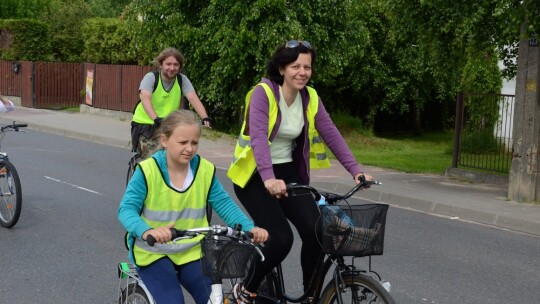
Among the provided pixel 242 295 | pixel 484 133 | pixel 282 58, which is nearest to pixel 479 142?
pixel 484 133

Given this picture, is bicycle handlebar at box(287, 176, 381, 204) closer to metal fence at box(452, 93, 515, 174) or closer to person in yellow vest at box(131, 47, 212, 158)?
person in yellow vest at box(131, 47, 212, 158)

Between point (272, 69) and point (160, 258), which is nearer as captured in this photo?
point (160, 258)

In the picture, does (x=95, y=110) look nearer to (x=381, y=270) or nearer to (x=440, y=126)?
(x=440, y=126)

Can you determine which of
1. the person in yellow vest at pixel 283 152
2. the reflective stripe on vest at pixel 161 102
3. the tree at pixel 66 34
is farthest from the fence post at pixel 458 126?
the tree at pixel 66 34

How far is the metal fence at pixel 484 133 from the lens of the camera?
13695 millimetres

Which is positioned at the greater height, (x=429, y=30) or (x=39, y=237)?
(x=429, y=30)

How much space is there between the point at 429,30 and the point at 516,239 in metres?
6.08

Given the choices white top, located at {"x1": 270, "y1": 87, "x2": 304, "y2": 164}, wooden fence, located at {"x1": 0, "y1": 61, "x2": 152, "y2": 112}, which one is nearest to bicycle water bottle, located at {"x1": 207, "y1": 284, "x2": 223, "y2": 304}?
white top, located at {"x1": 270, "y1": 87, "x2": 304, "y2": 164}

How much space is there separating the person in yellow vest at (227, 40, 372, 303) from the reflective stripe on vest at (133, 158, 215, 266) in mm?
610

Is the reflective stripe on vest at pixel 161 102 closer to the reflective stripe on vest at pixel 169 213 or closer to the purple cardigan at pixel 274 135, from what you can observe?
the purple cardigan at pixel 274 135

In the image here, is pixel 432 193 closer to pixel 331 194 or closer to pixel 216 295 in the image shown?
pixel 331 194

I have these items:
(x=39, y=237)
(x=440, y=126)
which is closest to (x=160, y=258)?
(x=39, y=237)

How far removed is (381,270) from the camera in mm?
7504

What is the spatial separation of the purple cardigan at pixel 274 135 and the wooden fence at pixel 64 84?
69.5 ft
